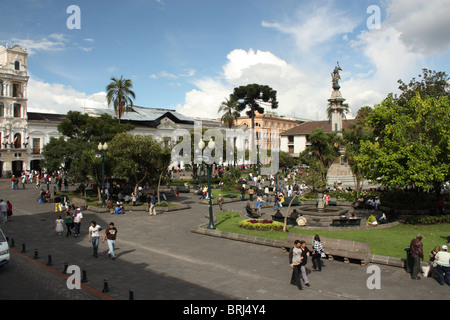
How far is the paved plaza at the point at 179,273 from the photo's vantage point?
930 cm

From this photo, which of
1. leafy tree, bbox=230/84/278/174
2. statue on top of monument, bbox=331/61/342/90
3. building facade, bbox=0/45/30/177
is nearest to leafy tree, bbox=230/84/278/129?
leafy tree, bbox=230/84/278/174

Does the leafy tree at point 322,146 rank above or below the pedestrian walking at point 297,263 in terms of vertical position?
above

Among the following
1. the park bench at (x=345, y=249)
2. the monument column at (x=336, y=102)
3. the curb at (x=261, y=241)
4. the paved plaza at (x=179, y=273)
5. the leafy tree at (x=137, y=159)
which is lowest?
the paved plaza at (x=179, y=273)

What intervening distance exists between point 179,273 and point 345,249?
580 centimetres

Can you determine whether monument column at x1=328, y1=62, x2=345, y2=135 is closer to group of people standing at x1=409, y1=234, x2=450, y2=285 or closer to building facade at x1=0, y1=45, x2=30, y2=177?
group of people standing at x1=409, y1=234, x2=450, y2=285

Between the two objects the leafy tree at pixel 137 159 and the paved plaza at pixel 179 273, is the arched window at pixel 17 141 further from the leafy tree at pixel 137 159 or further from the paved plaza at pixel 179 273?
the paved plaza at pixel 179 273

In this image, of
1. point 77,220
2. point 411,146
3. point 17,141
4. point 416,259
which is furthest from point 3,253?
point 17,141

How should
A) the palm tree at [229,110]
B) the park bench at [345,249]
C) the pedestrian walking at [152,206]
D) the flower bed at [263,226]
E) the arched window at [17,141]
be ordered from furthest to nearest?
the palm tree at [229,110], the arched window at [17,141], the pedestrian walking at [152,206], the flower bed at [263,226], the park bench at [345,249]

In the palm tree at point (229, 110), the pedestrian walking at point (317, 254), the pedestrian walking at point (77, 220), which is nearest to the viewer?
the pedestrian walking at point (317, 254)

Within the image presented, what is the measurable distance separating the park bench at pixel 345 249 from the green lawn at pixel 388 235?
108 cm

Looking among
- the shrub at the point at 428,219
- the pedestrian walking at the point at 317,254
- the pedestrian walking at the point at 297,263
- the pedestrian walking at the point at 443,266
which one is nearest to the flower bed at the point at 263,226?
the pedestrian walking at the point at 317,254

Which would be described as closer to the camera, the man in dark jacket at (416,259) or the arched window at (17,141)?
the man in dark jacket at (416,259)

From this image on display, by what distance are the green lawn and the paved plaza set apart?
1511 mm
